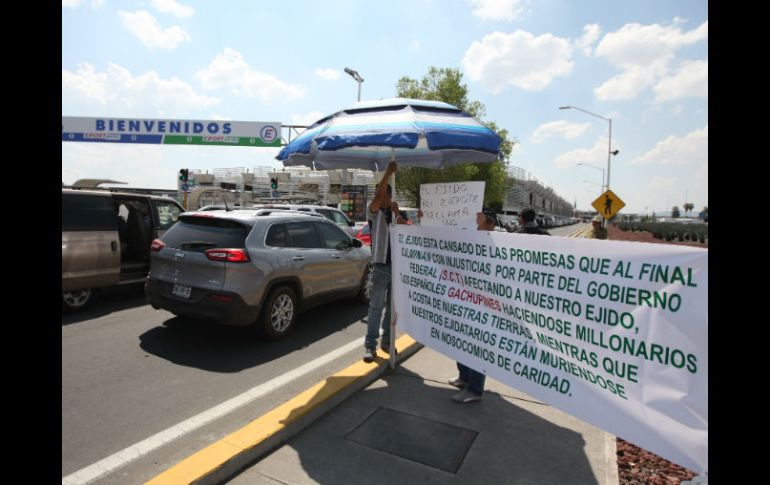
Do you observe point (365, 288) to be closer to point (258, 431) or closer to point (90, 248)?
point (90, 248)

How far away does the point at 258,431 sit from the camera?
10.5 feet

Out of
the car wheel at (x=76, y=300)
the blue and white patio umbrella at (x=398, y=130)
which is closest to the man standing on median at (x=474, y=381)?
the blue and white patio umbrella at (x=398, y=130)

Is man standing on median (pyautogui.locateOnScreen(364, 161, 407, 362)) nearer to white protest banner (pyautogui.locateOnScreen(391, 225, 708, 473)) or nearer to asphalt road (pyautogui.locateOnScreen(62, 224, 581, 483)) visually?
asphalt road (pyautogui.locateOnScreen(62, 224, 581, 483))

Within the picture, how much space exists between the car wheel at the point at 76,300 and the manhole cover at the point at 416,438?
18.3 ft

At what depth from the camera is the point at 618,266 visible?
251 centimetres

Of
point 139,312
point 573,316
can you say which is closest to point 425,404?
point 573,316

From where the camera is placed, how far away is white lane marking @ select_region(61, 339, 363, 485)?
2.87 m

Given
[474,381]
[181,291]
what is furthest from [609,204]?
[181,291]

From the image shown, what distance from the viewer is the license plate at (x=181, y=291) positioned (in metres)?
5.24

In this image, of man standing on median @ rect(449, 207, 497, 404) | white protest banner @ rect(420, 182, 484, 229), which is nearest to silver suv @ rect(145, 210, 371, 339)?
white protest banner @ rect(420, 182, 484, 229)

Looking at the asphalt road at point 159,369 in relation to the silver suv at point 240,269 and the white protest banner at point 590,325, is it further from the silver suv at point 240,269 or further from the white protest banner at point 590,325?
the white protest banner at point 590,325
